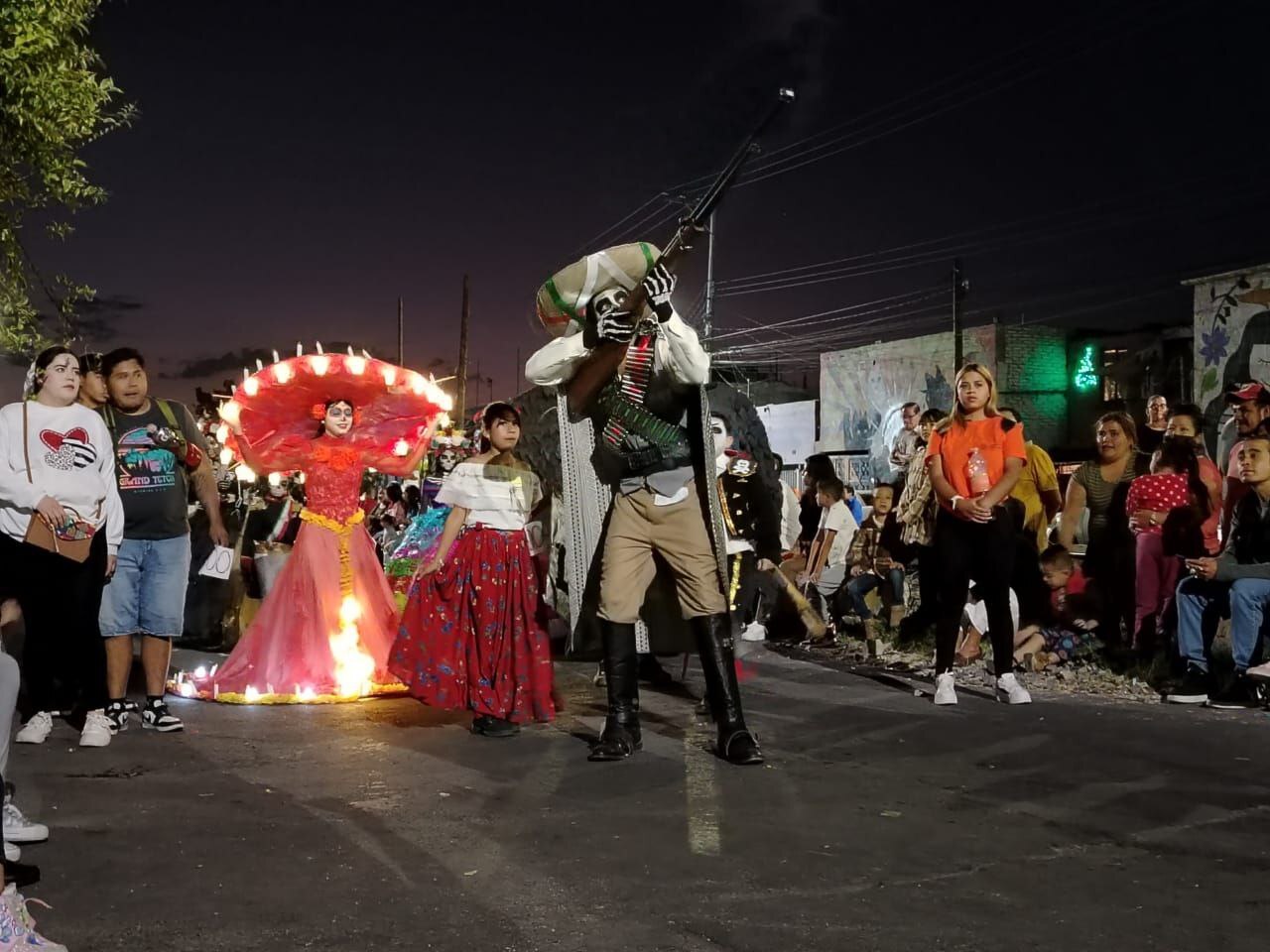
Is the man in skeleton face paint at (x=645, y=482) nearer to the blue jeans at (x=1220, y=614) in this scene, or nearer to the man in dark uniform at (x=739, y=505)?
the man in dark uniform at (x=739, y=505)

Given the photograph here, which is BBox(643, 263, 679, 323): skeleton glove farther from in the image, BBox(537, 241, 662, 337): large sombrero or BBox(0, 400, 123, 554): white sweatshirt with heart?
BBox(0, 400, 123, 554): white sweatshirt with heart

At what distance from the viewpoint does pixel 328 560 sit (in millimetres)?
7691

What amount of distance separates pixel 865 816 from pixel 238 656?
15.3ft

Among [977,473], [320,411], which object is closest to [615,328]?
[977,473]

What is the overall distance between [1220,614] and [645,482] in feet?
12.5

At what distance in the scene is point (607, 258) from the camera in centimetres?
552

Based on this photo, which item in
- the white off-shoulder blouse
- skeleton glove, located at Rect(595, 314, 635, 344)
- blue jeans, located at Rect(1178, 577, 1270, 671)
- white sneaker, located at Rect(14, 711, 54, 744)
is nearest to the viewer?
skeleton glove, located at Rect(595, 314, 635, 344)

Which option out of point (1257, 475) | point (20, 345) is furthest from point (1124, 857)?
point (20, 345)

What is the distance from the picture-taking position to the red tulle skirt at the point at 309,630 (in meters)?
7.22

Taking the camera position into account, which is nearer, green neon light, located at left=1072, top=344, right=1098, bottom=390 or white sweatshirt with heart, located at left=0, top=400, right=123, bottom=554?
white sweatshirt with heart, located at left=0, top=400, right=123, bottom=554

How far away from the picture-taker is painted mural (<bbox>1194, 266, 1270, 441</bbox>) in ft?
74.1

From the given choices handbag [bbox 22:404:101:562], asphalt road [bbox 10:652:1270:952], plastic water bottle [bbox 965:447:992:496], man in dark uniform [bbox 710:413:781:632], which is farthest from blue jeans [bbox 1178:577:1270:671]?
handbag [bbox 22:404:101:562]

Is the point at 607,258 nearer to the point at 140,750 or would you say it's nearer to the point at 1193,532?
the point at 140,750

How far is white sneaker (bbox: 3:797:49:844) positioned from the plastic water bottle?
5115mm
